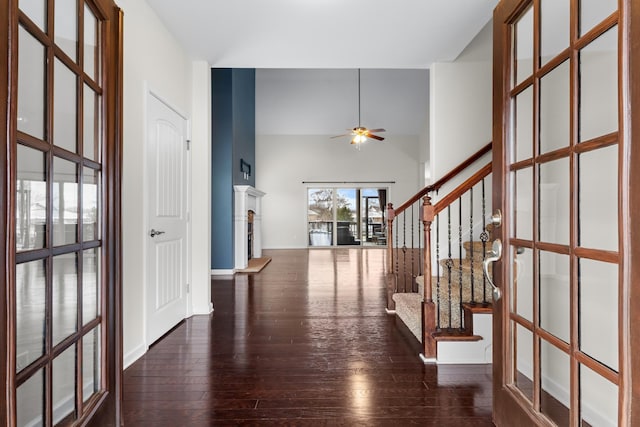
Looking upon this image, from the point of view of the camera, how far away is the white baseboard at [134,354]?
2576 mm

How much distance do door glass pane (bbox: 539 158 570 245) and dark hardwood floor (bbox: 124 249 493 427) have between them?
3.51ft

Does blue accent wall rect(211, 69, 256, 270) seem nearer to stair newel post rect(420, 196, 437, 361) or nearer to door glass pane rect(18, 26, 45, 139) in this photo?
stair newel post rect(420, 196, 437, 361)

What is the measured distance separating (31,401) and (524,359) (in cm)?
165

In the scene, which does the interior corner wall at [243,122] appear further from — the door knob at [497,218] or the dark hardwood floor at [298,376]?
the door knob at [497,218]

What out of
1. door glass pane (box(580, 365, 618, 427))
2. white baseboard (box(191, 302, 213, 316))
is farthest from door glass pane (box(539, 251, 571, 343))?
white baseboard (box(191, 302, 213, 316))

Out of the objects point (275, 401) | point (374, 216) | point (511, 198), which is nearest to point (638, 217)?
point (511, 198)

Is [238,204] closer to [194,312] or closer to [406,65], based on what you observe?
[194,312]

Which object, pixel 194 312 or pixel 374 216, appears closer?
pixel 194 312

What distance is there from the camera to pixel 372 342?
3074 millimetres

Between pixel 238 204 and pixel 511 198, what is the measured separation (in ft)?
19.4

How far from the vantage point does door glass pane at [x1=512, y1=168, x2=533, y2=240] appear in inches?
59.2

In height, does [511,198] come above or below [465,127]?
below

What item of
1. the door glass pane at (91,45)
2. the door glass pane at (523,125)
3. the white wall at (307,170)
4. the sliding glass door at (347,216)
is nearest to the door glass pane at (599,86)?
the door glass pane at (523,125)

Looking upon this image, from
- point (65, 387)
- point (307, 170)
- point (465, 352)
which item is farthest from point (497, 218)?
point (307, 170)
